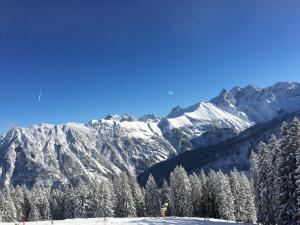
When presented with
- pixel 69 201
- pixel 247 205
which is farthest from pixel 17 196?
pixel 247 205

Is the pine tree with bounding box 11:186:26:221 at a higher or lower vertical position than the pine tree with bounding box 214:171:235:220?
higher

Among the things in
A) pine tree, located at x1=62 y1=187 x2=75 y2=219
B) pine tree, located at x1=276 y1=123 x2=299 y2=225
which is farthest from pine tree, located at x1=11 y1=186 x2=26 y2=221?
pine tree, located at x1=276 y1=123 x2=299 y2=225

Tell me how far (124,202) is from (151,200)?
1122 cm

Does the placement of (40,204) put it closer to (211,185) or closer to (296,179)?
(211,185)

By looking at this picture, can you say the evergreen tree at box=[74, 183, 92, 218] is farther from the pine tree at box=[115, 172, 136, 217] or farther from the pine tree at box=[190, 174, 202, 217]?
the pine tree at box=[190, 174, 202, 217]

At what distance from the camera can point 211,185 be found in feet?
366

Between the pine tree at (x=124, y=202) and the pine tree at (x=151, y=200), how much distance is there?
24.0ft

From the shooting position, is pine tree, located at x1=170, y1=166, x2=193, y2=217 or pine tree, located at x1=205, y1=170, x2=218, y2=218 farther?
pine tree, located at x1=205, y1=170, x2=218, y2=218

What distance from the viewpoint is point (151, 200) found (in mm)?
125188

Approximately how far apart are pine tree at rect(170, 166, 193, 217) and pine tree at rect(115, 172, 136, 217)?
12.2 meters

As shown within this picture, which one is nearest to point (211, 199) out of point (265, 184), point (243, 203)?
point (243, 203)

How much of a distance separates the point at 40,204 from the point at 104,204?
120 ft

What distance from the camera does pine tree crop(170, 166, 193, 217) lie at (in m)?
109

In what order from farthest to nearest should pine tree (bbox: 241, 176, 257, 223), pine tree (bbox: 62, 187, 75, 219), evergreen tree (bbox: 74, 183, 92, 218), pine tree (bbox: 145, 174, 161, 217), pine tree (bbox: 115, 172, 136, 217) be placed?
pine tree (bbox: 62, 187, 75, 219)
pine tree (bbox: 145, 174, 161, 217)
evergreen tree (bbox: 74, 183, 92, 218)
pine tree (bbox: 115, 172, 136, 217)
pine tree (bbox: 241, 176, 257, 223)
